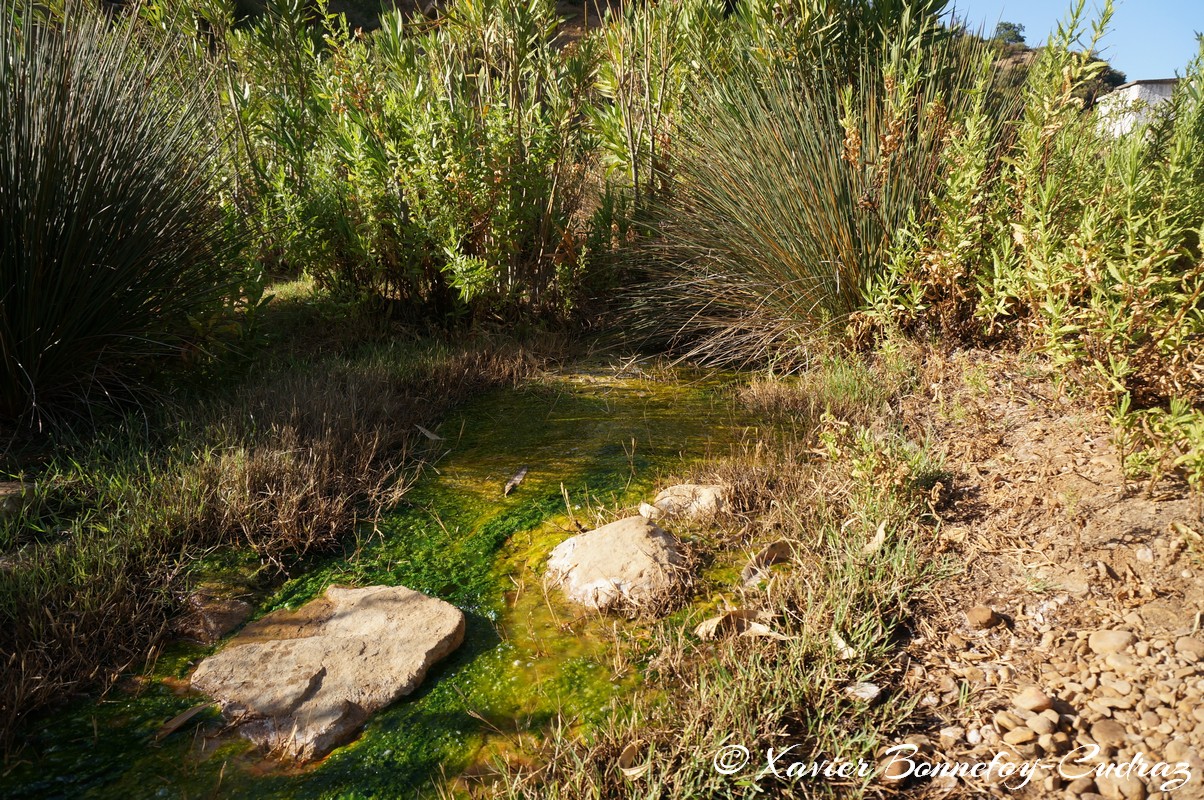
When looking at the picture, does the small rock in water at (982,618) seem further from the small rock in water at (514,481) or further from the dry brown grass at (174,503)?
the dry brown grass at (174,503)

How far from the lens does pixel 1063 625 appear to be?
2295 mm

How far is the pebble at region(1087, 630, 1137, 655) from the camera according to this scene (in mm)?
2141

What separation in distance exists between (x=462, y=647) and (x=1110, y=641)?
185 cm

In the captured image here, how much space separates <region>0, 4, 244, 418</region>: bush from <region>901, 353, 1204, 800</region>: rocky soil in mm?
3678

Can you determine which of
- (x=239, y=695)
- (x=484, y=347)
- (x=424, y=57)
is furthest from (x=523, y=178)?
(x=239, y=695)

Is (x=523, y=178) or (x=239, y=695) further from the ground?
(x=523, y=178)

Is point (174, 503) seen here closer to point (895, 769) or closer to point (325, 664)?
point (325, 664)

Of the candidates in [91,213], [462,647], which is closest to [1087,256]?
[462,647]

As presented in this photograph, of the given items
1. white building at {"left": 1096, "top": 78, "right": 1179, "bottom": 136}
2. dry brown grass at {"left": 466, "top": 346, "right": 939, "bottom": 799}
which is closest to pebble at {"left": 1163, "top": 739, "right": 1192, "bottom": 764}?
dry brown grass at {"left": 466, "top": 346, "right": 939, "bottom": 799}

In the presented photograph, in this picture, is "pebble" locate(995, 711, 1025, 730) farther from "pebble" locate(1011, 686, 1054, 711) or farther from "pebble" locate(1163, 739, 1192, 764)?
"pebble" locate(1163, 739, 1192, 764)

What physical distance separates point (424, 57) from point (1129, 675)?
18.8ft

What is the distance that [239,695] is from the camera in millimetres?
2312

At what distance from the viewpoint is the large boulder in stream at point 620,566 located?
8.57ft

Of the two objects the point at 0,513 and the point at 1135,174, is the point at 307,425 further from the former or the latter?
the point at 1135,174
